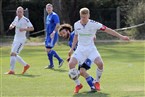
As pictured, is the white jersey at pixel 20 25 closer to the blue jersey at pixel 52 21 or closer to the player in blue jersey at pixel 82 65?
the blue jersey at pixel 52 21

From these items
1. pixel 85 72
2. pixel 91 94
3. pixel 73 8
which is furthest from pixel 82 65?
pixel 73 8

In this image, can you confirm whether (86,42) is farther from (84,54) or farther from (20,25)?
(20,25)

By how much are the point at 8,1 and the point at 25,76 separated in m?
24.5

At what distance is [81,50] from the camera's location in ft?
33.6

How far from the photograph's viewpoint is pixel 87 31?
1020 centimetres

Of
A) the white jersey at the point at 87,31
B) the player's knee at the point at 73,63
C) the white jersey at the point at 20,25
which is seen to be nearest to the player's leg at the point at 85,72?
the player's knee at the point at 73,63

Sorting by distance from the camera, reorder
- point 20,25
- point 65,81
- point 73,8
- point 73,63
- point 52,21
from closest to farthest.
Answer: point 73,63 → point 65,81 → point 20,25 → point 52,21 → point 73,8

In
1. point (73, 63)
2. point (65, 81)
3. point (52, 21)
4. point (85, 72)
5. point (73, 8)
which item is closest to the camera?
point (73, 63)

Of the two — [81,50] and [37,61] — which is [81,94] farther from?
[37,61]

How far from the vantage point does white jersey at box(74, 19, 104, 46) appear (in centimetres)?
1020

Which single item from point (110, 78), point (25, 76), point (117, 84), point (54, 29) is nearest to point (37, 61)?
point (54, 29)

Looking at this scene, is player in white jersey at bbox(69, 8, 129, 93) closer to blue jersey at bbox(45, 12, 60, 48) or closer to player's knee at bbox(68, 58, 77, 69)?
player's knee at bbox(68, 58, 77, 69)

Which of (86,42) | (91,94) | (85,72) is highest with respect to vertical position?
(86,42)

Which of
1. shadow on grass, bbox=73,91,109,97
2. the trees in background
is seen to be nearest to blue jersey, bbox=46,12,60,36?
shadow on grass, bbox=73,91,109,97
